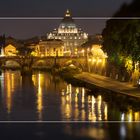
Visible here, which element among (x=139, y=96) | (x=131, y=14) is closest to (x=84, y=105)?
(x=139, y=96)

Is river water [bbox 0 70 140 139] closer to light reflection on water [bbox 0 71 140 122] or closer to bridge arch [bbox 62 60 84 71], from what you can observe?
light reflection on water [bbox 0 71 140 122]

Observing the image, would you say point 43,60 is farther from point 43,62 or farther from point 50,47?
point 50,47

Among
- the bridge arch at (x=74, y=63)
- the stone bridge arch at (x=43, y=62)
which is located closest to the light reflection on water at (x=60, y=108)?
the bridge arch at (x=74, y=63)

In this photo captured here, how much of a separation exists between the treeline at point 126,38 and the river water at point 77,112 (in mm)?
1126

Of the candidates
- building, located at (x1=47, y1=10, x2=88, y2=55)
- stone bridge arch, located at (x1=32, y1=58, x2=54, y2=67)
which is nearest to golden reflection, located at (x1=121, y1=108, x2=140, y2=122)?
stone bridge arch, located at (x1=32, y1=58, x2=54, y2=67)

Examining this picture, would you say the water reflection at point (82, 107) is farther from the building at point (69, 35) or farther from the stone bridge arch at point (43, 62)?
the building at point (69, 35)

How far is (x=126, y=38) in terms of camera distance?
15.5m

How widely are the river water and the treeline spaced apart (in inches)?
44.3

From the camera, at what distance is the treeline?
14.9 meters

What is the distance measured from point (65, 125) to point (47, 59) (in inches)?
1144

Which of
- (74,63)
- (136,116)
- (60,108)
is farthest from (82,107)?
(74,63)

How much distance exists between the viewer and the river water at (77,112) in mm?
10035

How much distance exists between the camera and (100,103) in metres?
14.7

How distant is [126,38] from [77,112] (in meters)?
3.33
